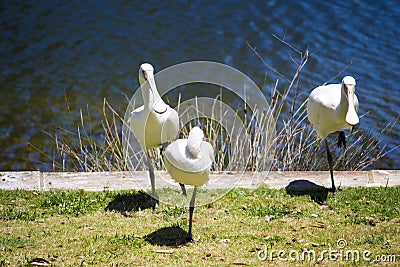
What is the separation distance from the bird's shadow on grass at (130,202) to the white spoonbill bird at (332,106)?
205cm

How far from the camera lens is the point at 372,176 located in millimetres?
7586

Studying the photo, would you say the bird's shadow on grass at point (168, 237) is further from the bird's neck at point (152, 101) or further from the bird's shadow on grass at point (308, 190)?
the bird's shadow on grass at point (308, 190)

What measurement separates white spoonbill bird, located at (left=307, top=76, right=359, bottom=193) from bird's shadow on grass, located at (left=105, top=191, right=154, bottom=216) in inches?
80.7

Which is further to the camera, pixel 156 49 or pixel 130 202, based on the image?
pixel 156 49

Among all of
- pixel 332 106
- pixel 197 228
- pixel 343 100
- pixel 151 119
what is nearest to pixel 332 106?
pixel 332 106

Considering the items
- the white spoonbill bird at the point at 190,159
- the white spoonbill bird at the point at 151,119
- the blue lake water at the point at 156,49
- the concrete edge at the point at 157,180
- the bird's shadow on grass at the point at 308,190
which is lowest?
the bird's shadow on grass at the point at 308,190

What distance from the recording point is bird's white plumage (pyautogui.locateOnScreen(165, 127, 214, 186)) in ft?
18.2

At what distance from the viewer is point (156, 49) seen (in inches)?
509

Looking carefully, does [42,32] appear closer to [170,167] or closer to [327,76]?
Answer: [327,76]

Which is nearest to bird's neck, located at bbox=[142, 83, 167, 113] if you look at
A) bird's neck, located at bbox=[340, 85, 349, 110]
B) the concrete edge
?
the concrete edge

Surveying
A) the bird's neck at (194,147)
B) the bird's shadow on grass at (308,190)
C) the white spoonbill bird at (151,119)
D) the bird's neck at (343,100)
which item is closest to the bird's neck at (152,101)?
the white spoonbill bird at (151,119)

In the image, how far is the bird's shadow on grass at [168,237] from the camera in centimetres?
582

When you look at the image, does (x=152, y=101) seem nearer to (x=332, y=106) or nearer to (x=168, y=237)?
(x=168, y=237)

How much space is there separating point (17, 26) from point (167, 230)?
9.05 metres
